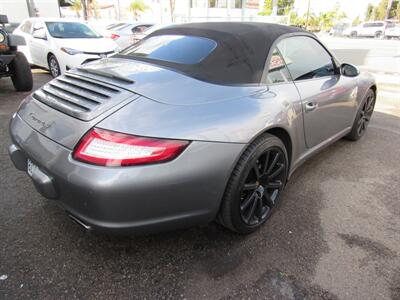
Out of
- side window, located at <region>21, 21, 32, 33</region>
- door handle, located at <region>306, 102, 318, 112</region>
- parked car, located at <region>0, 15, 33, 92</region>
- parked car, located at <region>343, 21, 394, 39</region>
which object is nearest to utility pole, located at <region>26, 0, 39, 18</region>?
side window, located at <region>21, 21, 32, 33</region>

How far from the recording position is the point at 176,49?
253cm

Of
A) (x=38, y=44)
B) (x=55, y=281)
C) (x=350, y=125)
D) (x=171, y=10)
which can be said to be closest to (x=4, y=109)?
(x=38, y=44)

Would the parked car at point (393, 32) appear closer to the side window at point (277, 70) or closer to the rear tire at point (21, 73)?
the rear tire at point (21, 73)

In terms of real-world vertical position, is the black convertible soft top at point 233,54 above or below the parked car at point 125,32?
above

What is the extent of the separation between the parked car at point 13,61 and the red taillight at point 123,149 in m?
4.73

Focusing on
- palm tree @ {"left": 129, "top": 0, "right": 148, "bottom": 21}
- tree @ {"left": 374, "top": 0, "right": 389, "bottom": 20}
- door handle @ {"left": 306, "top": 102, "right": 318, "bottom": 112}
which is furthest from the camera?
tree @ {"left": 374, "top": 0, "right": 389, "bottom": 20}

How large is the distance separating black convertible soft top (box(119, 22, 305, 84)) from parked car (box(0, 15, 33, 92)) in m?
4.03

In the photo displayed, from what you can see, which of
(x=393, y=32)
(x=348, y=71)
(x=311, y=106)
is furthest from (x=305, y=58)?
(x=393, y=32)

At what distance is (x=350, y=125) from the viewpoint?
3734 mm

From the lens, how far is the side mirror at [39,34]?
24.3 feet

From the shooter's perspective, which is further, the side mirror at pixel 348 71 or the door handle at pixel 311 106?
the side mirror at pixel 348 71

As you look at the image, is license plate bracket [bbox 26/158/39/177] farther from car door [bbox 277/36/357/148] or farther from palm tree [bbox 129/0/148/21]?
palm tree [bbox 129/0/148/21]

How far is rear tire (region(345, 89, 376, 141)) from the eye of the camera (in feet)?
12.9

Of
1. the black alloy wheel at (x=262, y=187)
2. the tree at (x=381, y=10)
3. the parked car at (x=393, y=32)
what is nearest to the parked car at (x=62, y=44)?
the black alloy wheel at (x=262, y=187)
